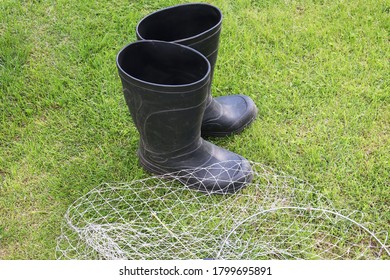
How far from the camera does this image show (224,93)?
2.19 metres

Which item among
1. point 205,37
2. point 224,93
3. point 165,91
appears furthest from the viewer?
point 224,93

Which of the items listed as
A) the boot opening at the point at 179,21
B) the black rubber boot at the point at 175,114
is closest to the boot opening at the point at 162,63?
the black rubber boot at the point at 175,114

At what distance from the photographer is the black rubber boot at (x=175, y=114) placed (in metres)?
1.51

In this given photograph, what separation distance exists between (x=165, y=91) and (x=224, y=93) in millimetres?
751

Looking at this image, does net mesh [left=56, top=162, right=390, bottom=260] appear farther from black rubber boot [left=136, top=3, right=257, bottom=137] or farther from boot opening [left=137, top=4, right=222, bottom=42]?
boot opening [left=137, top=4, right=222, bottom=42]

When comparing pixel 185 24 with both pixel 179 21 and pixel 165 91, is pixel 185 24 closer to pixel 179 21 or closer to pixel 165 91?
pixel 179 21

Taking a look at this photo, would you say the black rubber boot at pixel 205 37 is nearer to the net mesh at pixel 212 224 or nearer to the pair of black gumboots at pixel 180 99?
the pair of black gumboots at pixel 180 99

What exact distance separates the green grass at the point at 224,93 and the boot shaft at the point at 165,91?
0.28 meters

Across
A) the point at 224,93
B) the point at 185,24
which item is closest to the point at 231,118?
the point at 224,93

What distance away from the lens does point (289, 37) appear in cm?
245

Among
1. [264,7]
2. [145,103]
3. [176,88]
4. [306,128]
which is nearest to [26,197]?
[145,103]

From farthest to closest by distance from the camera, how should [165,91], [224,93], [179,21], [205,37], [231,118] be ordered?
[224,93] → [231,118] → [179,21] → [205,37] → [165,91]

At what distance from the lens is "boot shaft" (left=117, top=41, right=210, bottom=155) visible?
1496 mm

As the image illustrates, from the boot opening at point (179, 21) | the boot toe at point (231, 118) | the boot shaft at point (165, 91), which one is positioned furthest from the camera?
the boot toe at point (231, 118)
